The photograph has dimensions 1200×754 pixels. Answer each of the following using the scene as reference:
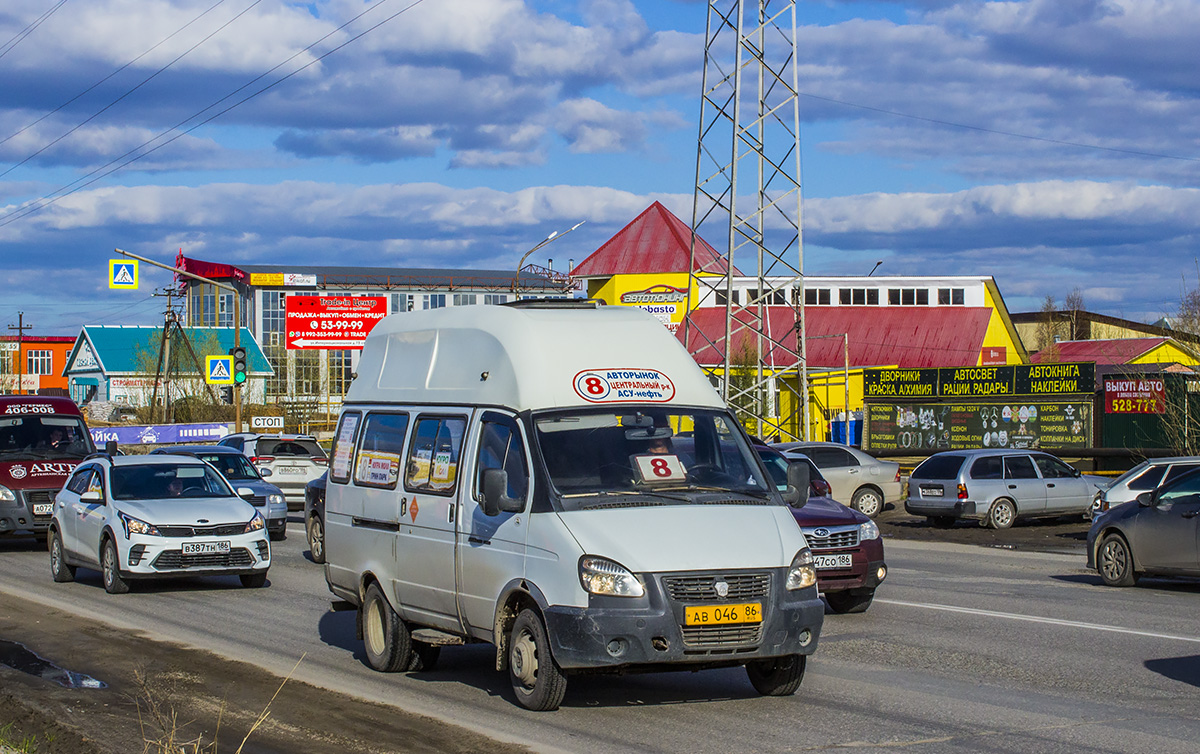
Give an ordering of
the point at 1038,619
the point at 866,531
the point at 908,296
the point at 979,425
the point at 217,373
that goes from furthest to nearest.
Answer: the point at 908,296
the point at 217,373
the point at 979,425
the point at 866,531
the point at 1038,619

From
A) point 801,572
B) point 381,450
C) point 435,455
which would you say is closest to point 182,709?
point 435,455

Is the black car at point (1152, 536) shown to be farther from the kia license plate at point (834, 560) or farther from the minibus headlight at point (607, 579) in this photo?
the minibus headlight at point (607, 579)

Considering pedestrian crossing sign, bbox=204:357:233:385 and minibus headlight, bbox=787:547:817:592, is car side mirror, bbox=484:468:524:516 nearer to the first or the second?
minibus headlight, bbox=787:547:817:592

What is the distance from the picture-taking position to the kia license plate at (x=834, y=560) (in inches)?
512

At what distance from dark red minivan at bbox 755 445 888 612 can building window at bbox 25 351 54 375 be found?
15622cm

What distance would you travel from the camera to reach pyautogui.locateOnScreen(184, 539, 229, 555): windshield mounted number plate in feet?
51.3

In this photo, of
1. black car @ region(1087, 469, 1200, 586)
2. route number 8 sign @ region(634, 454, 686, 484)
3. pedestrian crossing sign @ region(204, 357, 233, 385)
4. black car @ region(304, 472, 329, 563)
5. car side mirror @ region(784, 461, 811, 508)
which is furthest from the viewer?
pedestrian crossing sign @ region(204, 357, 233, 385)

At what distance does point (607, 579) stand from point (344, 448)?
4.16 metres

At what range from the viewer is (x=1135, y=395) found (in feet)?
121

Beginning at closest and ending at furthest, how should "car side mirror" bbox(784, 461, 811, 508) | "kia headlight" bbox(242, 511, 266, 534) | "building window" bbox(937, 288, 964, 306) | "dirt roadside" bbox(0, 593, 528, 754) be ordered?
1. "dirt roadside" bbox(0, 593, 528, 754)
2. "car side mirror" bbox(784, 461, 811, 508)
3. "kia headlight" bbox(242, 511, 266, 534)
4. "building window" bbox(937, 288, 964, 306)

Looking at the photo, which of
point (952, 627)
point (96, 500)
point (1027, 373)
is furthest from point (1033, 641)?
point (1027, 373)

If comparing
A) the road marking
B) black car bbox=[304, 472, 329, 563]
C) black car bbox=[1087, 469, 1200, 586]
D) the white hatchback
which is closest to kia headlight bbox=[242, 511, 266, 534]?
the white hatchback

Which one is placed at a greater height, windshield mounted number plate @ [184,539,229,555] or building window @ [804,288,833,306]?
building window @ [804,288,833,306]

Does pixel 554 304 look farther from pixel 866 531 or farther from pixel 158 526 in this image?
pixel 158 526
